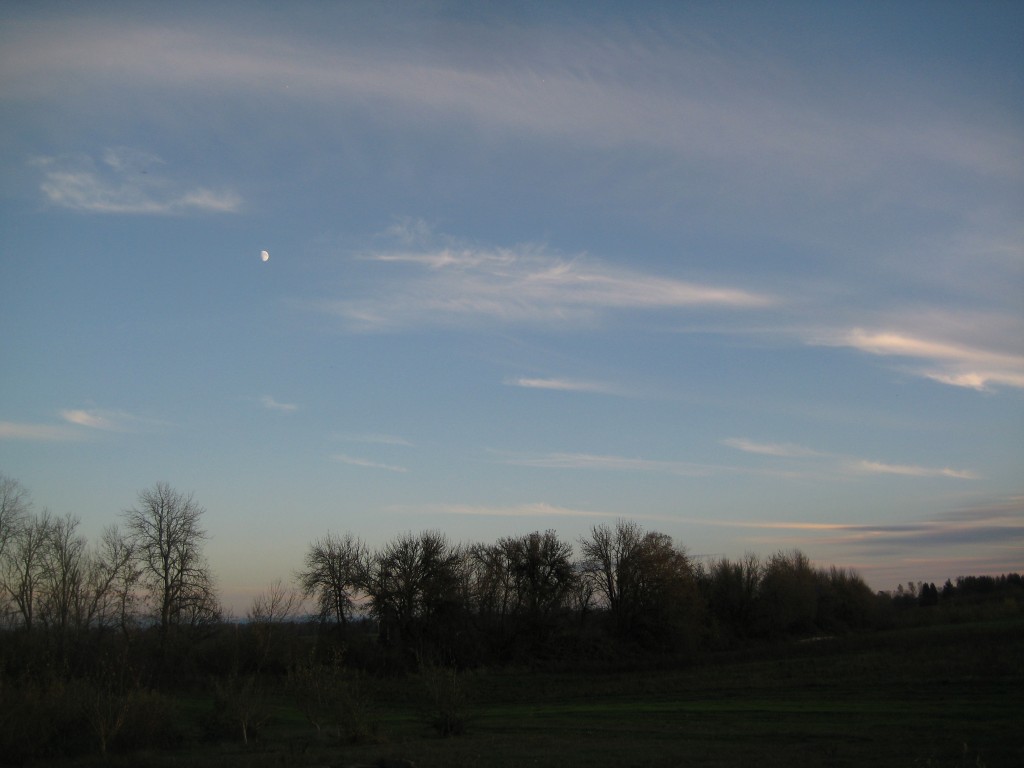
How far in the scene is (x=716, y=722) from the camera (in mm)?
26156

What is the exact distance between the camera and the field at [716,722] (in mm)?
18594

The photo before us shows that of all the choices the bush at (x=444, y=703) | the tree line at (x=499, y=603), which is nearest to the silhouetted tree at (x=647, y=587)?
the tree line at (x=499, y=603)

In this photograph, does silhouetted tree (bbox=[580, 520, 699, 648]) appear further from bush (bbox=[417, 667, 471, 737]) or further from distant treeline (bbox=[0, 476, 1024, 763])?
bush (bbox=[417, 667, 471, 737])

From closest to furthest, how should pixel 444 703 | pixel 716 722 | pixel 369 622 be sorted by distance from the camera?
pixel 716 722
pixel 444 703
pixel 369 622

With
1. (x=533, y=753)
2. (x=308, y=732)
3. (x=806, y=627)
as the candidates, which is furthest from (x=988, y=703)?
(x=806, y=627)

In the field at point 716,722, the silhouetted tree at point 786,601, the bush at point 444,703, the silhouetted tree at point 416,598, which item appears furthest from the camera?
the silhouetted tree at point 786,601

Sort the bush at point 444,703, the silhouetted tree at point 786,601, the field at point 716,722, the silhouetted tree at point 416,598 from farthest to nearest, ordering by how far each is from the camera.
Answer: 1. the silhouetted tree at point 786,601
2. the silhouetted tree at point 416,598
3. the bush at point 444,703
4. the field at point 716,722

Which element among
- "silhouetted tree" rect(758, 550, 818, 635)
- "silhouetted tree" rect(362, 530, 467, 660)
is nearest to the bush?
"silhouetted tree" rect(362, 530, 467, 660)

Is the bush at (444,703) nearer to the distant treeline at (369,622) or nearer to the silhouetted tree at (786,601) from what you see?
the distant treeline at (369,622)

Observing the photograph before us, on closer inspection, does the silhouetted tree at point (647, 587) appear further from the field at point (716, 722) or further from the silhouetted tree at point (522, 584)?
the field at point (716, 722)

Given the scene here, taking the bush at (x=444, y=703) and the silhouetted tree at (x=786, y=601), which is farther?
the silhouetted tree at (x=786, y=601)

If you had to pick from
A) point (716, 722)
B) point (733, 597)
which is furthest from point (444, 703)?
point (733, 597)

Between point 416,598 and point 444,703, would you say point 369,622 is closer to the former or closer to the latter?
point 416,598

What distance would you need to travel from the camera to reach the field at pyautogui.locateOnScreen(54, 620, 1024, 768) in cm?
1859
